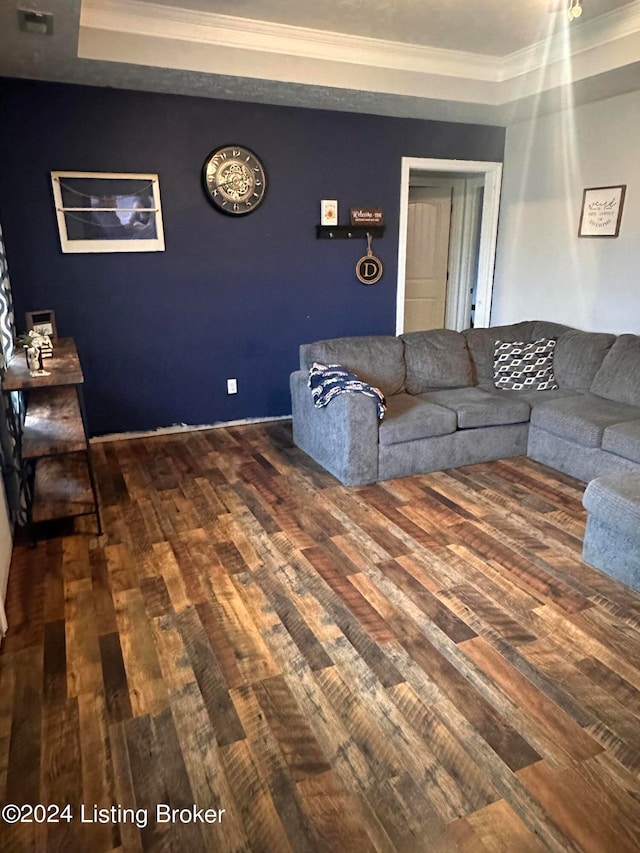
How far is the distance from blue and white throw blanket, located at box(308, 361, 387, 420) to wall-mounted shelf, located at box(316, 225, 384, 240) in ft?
4.89

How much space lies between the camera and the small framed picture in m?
3.63

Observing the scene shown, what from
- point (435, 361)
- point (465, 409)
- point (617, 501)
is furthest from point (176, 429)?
point (617, 501)

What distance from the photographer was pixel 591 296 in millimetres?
4582

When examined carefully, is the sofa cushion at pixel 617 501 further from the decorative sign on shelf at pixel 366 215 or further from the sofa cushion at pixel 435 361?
the decorative sign on shelf at pixel 366 215

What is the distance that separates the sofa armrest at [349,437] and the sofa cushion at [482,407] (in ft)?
2.20

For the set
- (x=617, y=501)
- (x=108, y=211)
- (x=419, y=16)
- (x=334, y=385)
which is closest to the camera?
(x=617, y=501)

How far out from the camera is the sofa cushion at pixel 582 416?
3.45m

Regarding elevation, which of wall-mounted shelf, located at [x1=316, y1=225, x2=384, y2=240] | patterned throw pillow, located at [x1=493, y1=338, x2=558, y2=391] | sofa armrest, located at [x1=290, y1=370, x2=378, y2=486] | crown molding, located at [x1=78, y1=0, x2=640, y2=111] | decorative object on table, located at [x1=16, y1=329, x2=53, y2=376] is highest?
crown molding, located at [x1=78, y1=0, x2=640, y2=111]

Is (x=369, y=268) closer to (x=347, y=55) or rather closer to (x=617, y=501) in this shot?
(x=347, y=55)

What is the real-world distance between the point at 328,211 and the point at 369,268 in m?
0.61

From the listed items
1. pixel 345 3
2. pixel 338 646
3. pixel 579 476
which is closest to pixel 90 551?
pixel 338 646

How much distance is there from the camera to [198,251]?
14.3 ft

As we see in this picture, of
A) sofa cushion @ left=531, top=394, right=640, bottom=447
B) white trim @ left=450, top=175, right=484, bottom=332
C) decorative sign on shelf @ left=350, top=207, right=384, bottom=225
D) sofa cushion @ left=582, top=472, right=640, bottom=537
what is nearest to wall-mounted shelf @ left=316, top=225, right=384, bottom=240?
decorative sign on shelf @ left=350, top=207, right=384, bottom=225

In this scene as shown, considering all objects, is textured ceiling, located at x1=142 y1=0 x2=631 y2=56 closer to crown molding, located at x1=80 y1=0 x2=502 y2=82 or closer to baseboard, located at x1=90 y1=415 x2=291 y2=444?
crown molding, located at x1=80 y1=0 x2=502 y2=82
